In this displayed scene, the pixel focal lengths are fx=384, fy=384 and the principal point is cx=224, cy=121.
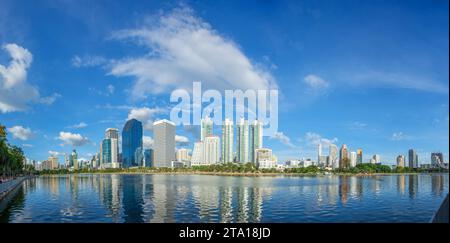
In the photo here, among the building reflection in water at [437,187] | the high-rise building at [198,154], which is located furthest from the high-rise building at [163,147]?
the building reflection in water at [437,187]

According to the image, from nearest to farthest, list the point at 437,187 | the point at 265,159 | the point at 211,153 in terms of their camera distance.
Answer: the point at 437,187
the point at 211,153
the point at 265,159

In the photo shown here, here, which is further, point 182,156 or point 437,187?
point 182,156

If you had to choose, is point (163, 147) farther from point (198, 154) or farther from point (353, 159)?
point (353, 159)

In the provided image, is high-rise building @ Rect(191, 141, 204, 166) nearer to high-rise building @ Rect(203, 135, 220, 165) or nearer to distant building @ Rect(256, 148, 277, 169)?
high-rise building @ Rect(203, 135, 220, 165)

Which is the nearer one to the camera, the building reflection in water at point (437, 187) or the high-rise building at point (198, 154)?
the building reflection in water at point (437, 187)

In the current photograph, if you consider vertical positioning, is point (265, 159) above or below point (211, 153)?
below

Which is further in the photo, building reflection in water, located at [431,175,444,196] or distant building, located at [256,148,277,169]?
distant building, located at [256,148,277,169]

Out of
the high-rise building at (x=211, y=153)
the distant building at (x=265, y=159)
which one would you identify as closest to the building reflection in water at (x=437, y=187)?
the high-rise building at (x=211, y=153)

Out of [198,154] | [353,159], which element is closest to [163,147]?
[198,154]

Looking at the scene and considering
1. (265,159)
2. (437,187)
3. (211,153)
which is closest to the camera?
(437,187)

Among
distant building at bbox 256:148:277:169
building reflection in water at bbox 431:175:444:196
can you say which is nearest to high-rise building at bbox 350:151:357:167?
distant building at bbox 256:148:277:169

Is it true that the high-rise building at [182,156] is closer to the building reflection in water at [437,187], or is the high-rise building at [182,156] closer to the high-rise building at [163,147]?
the high-rise building at [163,147]
